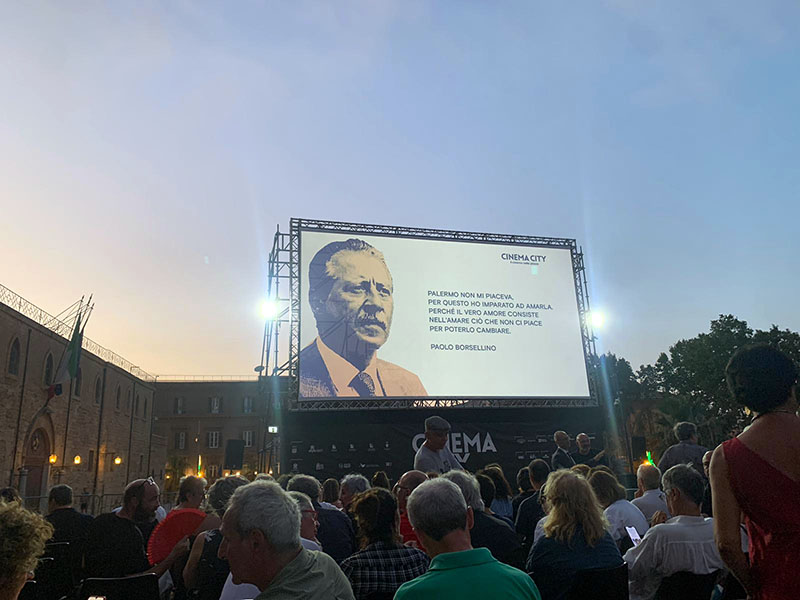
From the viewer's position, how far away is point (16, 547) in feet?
5.76

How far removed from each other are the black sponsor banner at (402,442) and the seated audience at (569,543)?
913 centimetres

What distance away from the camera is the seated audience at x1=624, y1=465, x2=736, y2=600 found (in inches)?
115

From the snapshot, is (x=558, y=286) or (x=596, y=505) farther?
(x=558, y=286)

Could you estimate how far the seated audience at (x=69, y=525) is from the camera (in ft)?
14.9

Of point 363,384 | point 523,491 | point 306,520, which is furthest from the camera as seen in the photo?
point 363,384

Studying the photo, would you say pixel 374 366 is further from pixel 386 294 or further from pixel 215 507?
pixel 215 507

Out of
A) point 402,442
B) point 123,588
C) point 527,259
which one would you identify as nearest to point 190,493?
point 123,588

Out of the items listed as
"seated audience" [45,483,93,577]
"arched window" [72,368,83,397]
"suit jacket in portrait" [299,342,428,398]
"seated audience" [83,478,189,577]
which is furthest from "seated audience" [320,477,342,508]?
"arched window" [72,368,83,397]

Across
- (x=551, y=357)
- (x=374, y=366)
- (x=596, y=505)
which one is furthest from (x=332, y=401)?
(x=596, y=505)

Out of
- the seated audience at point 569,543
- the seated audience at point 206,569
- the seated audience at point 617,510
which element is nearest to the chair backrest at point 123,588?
the seated audience at point 206,569

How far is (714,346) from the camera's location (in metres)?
34.9

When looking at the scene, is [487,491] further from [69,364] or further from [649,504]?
[69,364]

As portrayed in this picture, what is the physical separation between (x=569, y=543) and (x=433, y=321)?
9.10 metres

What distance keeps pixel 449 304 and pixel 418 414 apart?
232cm
